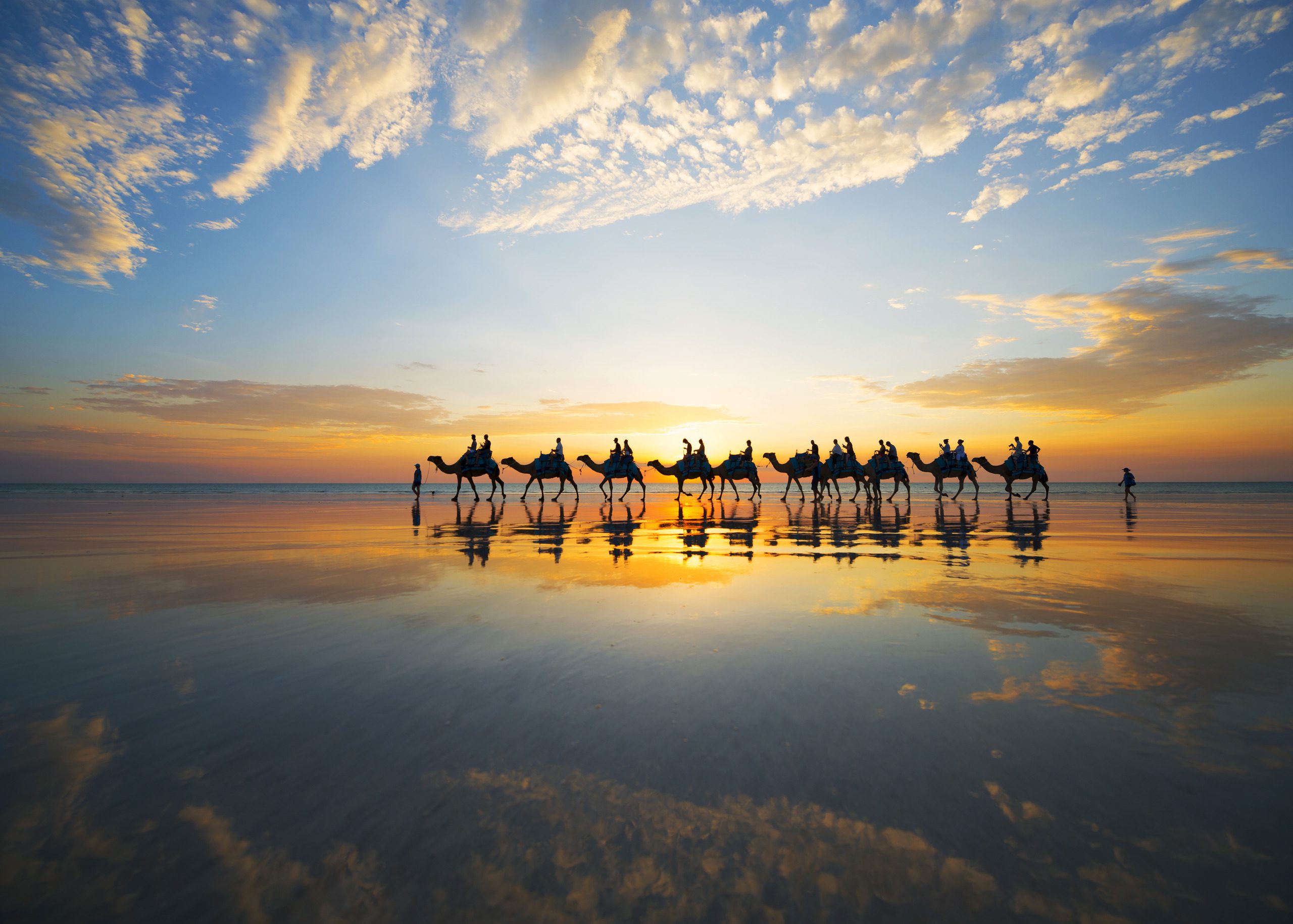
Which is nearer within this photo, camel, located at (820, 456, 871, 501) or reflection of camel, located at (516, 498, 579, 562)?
reflection of camel, located at (516, 498, 579, 562)

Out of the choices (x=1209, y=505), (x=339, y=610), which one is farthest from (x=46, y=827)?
(x=1209, y=505)

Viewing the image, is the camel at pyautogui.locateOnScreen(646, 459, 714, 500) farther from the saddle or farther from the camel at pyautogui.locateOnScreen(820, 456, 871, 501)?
the camel at pyautogui.locateOnScreen(820, 456, 871, 501)

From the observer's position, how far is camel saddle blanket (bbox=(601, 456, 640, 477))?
3014 centimetres

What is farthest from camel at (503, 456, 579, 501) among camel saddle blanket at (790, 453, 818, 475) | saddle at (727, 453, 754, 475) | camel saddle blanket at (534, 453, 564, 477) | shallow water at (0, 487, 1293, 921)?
shallow water at (0, 487, 1293, 921)

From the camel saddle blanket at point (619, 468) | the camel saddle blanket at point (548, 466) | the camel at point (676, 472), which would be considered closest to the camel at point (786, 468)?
the camel at point (676, 472)

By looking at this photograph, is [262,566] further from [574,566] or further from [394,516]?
[394,516]

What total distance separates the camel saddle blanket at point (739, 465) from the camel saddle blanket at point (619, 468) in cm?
651

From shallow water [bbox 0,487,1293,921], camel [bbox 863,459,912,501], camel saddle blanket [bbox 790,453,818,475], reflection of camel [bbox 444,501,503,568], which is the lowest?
shallow water [bbox 0,487,1293,921]

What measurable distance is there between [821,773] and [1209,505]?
38.6m

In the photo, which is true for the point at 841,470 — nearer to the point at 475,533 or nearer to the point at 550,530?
the point at 550,530

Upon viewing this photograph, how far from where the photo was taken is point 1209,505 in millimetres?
28328

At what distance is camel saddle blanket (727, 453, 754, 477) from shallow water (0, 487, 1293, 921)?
1053 inches

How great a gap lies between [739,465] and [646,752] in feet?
104

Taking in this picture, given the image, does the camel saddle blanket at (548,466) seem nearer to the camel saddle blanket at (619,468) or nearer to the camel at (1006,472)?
the camel saddle blanket at (619,468)
